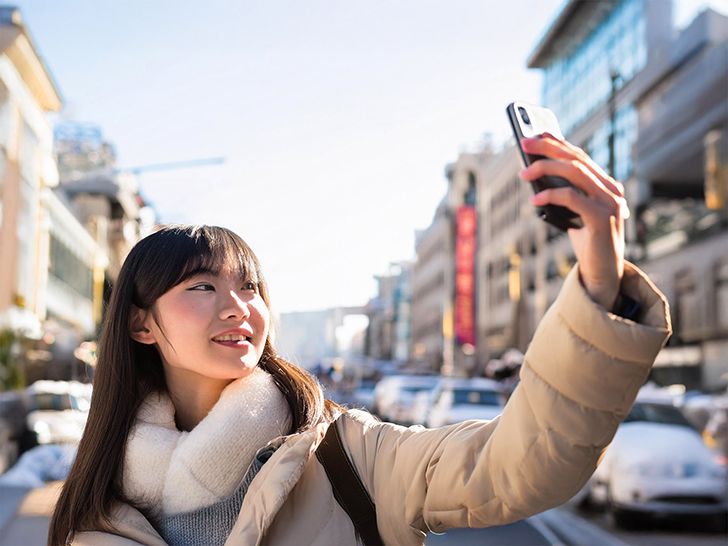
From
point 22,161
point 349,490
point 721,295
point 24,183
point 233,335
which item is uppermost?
point 22,161

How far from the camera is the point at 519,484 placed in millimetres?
1758

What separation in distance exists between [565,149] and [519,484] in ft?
2.18

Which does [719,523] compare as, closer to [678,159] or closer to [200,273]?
[200,273]

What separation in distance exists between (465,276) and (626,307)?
70.9 metres

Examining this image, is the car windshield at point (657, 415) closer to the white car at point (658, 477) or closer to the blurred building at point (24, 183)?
the white car at point (658, 477)

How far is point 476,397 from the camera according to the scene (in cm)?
1794

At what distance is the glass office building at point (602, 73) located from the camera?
104ft

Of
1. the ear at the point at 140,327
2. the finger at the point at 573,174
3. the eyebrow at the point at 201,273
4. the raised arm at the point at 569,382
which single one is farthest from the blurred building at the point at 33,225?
the finger at the point at 573,174

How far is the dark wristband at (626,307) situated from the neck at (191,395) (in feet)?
4.34

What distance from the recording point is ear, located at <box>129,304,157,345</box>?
267 centimetres

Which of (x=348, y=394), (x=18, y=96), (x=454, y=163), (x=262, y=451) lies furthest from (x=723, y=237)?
(x=454, y=163)

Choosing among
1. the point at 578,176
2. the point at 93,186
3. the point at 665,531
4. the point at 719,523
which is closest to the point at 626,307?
the point at 578,176

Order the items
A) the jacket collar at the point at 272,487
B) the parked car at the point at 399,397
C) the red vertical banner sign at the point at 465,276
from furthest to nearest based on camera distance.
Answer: the red vertical banner sign at the point at 465,276 < the parked car at the point at 399,397 < the jacket collar at the point at 272,487

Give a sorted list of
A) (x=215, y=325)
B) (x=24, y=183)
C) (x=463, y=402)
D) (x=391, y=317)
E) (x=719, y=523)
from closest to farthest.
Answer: (x=215, y=325) → (x=719, y=523) → (x=463, y=402) → (x=24, y=183) → (x=391, y=317)
